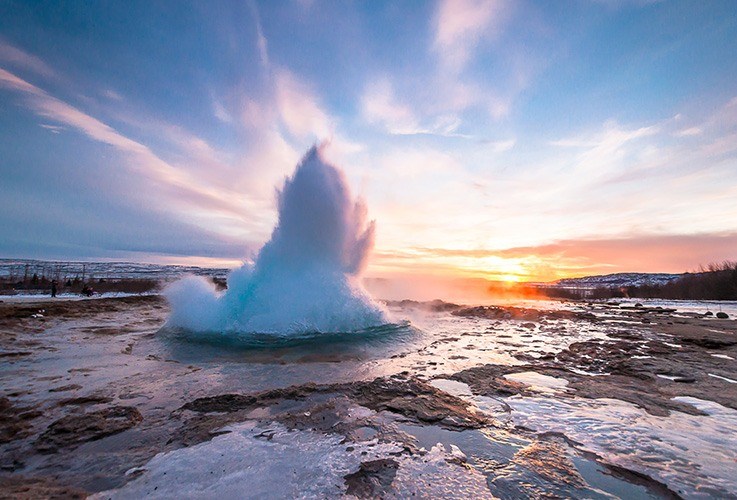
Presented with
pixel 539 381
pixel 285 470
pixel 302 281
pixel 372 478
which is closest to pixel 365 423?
pixel 372 478

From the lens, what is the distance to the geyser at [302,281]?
12148mm

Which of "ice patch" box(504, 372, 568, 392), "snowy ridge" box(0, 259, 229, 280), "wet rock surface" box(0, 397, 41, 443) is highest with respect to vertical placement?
"ice patch" box(504, 372, 568, 392)

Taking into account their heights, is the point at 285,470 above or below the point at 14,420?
above

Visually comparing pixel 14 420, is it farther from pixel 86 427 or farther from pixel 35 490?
pixel 35 490

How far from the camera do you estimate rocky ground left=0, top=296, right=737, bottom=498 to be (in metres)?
3.04

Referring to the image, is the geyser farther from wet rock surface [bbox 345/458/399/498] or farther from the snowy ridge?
the snowy ridge

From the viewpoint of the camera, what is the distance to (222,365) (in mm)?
7691

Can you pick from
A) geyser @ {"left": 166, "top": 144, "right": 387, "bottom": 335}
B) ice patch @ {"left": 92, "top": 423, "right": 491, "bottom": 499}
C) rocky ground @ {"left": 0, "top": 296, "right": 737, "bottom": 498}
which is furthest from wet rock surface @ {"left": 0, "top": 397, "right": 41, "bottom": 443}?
geyser @ {"left": 166, "top": 144, "right": 387, "bottom": 335}

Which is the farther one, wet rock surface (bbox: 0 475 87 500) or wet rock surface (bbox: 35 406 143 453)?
wet rock surface (bbox: 35 406 143 453)

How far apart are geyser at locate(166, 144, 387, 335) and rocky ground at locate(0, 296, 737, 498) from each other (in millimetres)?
3260

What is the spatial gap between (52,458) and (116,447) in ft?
1.97

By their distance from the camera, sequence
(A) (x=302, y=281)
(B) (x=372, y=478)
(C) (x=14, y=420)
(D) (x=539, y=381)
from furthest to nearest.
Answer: (A) (x=302, y=281) → (D) (x=539, y=381) → (C) (x=14, y=420) → (B) (x=372, y=478)

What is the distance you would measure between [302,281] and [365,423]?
30.2 feet

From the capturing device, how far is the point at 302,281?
1306 cm
